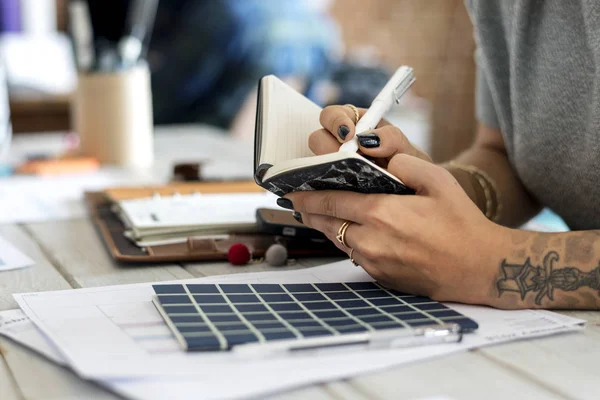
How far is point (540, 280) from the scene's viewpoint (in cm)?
65

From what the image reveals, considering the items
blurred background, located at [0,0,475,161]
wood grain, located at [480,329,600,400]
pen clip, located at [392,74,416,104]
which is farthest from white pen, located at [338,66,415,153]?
blurred background, located at [0,0,475,161]

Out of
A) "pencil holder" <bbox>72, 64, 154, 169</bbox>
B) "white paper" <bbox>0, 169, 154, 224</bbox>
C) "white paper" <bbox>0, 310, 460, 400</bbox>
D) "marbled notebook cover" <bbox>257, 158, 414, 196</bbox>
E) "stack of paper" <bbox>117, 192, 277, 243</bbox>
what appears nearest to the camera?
"white paper" <bbox>0, 310, 460, 400</bbox>

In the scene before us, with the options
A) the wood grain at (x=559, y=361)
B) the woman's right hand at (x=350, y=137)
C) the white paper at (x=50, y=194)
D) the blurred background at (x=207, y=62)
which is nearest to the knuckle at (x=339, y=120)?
the woman's right hand at (x=350, y=137)

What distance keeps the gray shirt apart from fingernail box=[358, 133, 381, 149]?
24 cm

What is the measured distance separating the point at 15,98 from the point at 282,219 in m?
2.67

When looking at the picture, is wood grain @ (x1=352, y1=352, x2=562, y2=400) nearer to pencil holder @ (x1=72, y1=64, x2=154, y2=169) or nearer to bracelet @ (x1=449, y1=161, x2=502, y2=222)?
bracelet @ (x1=449, y1=161, x2=502, y2=222)

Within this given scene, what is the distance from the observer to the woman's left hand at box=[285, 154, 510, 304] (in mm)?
640

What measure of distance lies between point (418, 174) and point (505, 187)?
1.12ft

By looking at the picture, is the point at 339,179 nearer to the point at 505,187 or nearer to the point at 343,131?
the point at 343,131

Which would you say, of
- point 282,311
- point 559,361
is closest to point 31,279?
point 282,311

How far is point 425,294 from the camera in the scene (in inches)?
25.8

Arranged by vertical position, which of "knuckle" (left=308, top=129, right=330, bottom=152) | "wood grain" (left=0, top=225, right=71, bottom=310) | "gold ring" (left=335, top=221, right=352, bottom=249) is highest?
"knuckle" (left=308, top=129, right=330, bottom=152)

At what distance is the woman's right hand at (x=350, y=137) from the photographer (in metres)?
0.71

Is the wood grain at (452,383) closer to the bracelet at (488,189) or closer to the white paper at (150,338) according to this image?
the white paper at (150,338)
